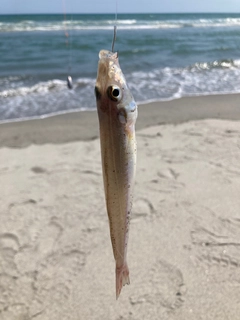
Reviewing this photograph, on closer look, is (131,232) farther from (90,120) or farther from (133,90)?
(133,90)

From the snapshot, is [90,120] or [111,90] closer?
[111,90]

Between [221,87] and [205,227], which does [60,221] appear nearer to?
[205,227]

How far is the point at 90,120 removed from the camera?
6785 millimetres

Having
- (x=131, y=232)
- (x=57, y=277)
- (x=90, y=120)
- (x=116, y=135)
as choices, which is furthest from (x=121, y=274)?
(x=90, y=120)

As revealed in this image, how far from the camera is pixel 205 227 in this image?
11.5 feet

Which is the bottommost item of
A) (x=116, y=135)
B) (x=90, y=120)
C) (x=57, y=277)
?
(x=90, y=120)

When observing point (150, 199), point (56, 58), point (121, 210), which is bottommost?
point (56, 58)

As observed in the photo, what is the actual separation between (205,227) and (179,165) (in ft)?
4.41

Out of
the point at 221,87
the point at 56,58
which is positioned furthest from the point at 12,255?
the point at 56,58

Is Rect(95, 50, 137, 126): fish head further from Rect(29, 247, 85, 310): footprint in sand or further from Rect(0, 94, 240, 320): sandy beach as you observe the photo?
Rect(29, 247, 85, 310): footprint in sand

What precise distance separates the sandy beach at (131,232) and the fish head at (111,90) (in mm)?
2000

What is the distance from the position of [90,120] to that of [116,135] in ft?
18.5

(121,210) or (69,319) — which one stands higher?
(121,210)

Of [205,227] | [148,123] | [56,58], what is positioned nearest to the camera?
[205,227]
